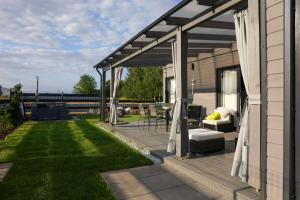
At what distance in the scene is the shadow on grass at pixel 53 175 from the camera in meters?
3.59

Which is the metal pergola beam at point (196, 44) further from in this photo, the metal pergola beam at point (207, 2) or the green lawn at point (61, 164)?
the metal pergola beam at point (207, 2)

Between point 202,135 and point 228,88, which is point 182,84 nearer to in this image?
point 202,135

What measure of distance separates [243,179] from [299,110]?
1221 millimetres

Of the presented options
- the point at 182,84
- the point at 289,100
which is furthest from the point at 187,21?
the point at 289,100

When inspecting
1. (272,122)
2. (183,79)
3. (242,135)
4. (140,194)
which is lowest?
(140,194)

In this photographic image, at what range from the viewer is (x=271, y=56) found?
277 centimetres

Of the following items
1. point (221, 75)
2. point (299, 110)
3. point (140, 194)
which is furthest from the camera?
point (221, 75)

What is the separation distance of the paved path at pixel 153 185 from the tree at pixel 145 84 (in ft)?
79.4

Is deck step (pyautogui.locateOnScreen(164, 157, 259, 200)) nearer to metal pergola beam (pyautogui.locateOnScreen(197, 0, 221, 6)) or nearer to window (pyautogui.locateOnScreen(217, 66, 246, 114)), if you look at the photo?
metal pergola beam (pyautogui.locateOnScreen(197, 0, 221, 6))

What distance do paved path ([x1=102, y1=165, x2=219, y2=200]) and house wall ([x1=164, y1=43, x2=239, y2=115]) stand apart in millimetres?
4211

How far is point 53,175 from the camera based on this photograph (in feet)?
14.3

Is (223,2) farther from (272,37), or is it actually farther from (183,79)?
(183,79)

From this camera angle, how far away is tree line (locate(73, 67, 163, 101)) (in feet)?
95.2

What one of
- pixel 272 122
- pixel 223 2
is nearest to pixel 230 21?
pixel 223 2
